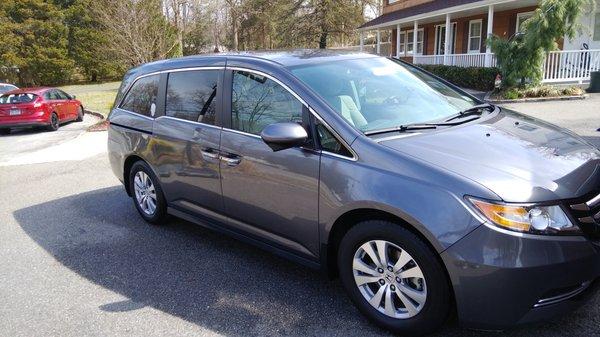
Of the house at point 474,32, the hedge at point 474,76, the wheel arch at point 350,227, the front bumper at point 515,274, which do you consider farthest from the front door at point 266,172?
the hedge at point 474,76

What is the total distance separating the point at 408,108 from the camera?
11.9 feet

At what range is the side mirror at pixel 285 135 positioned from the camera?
319 cm

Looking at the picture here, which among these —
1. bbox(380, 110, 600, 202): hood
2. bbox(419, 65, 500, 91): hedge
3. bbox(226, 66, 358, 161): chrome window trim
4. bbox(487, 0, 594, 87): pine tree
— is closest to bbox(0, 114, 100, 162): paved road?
bbox(226, 66, 358, 161): chrome window trim

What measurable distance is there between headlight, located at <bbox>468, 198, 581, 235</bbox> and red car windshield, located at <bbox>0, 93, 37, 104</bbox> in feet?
52.7

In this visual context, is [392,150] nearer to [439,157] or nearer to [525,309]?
[439,157]

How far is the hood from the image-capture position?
260 centimetres

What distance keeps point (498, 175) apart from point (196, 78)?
282 centimetres

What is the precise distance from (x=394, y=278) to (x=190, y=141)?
223 cm

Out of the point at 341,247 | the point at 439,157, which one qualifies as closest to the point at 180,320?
the point at 341,247

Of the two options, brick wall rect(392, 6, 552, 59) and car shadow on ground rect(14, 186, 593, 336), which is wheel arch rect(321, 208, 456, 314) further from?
brick wall rect(392, 6, 552, 59)

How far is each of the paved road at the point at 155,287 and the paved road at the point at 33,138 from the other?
6.87m

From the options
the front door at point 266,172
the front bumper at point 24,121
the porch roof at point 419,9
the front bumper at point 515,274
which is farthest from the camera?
the porch roof at point 419,9

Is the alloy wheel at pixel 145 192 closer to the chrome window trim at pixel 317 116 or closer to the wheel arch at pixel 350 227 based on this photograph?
the chrome window trim at pixel 317 116

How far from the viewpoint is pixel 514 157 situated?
9.42ft
